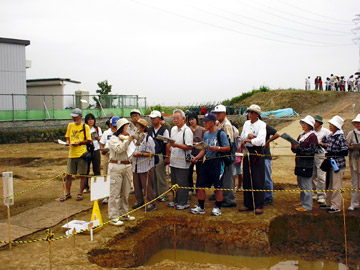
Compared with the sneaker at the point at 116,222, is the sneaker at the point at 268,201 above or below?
above

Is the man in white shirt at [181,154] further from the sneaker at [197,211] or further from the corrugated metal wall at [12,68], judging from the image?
the corrugated metal wall at [12,68]

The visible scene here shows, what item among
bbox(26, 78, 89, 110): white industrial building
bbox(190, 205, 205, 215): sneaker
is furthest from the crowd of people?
bbox(26, 78, 89, 110): white industrial building

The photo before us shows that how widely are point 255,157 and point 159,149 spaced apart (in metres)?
2.04

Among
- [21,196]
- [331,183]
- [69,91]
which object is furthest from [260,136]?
[69,91]

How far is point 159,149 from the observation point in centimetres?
735

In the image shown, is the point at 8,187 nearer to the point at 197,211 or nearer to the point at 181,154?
the point at 181,154

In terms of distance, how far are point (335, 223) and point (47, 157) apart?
11.7 m

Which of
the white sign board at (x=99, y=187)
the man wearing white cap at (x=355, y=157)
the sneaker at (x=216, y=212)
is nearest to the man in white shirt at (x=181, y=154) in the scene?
the sneaker at (x=216, y=212)

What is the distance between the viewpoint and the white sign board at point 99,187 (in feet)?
18.8

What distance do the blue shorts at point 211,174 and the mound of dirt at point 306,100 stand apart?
26259 mm

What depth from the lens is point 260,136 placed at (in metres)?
6.38

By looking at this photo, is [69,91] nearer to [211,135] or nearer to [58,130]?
[58,130]

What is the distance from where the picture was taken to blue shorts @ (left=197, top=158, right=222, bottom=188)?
21.2 feet

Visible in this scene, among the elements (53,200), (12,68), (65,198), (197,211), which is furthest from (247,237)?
(12,68)
